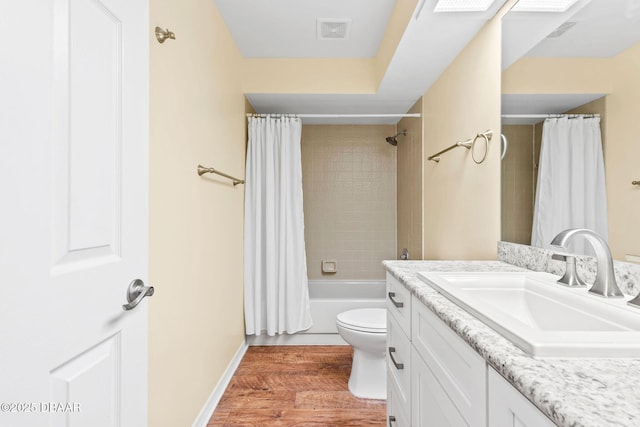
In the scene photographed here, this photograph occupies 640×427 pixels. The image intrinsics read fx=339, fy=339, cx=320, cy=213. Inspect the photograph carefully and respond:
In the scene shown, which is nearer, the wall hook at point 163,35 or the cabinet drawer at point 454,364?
the cabinet drawer at point 454,364

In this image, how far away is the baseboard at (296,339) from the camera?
2906 mm

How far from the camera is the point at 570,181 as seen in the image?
3.91 ft

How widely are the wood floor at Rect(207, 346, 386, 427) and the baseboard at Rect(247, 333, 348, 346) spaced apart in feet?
0.44

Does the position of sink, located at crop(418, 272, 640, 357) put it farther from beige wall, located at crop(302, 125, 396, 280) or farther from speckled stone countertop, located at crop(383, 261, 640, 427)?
beige wall, located at crop(302, 125, 396, 280)

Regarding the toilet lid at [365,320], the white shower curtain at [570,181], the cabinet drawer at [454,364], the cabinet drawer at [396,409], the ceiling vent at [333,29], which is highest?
the ceiling vent at [333,29]

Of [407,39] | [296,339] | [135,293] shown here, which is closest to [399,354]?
[135,293]

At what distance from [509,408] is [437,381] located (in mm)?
368

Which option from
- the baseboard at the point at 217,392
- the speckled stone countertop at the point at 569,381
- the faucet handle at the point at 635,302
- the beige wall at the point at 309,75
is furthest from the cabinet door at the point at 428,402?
the beige wall at the point at 309,75

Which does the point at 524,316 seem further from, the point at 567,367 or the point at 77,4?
the point at 77,4

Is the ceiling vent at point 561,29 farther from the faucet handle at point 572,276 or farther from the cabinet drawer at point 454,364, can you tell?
the cabinet drawer at point 454,364

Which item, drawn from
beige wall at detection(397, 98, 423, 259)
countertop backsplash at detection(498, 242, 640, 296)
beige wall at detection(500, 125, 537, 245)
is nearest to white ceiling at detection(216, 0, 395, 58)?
beige wall at detection(397, 98, 423, 259)

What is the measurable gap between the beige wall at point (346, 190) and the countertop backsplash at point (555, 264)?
2.12 meters

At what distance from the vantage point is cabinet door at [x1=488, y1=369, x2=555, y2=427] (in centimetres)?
50

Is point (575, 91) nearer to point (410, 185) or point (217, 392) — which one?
point (410, 185)
